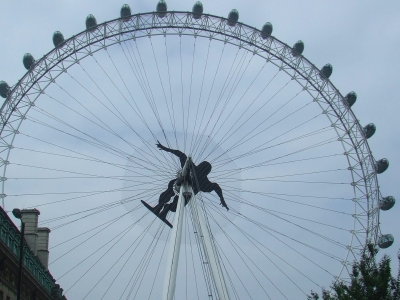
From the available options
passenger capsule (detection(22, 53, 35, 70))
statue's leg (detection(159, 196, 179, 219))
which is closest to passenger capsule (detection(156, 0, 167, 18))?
passenger capsule (detection(22, 53, 35, 70))

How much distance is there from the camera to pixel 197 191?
1932 inches

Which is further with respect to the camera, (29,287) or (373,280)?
(29,287)

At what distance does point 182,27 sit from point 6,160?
54.4ft

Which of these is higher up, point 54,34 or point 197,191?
point 54,34

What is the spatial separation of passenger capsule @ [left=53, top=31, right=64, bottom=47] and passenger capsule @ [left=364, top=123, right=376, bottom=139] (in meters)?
24.4

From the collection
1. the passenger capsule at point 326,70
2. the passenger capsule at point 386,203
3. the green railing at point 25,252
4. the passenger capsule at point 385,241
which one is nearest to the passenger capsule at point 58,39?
the green railing at point 25,252

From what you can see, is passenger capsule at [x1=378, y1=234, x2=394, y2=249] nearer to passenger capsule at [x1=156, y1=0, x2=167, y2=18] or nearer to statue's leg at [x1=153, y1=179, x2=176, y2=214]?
statue's leg at [x1=153, y1=179, x2=176, y2=214]

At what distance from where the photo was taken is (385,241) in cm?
5812

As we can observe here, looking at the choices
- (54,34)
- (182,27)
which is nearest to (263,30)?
(182,27)

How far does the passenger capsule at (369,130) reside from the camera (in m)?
59.5

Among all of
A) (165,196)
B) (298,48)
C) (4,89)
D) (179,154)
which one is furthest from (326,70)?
(4,89)

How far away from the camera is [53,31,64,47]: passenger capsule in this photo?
56625 mm

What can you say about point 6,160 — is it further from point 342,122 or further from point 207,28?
point 342,122

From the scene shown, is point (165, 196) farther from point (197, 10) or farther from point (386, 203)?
point (386, 203)
